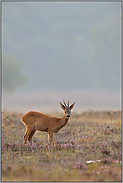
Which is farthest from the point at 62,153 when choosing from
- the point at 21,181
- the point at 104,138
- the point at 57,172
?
the point at 104,138

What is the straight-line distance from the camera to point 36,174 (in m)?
7.88

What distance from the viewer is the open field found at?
7875 mm

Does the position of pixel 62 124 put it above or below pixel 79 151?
above

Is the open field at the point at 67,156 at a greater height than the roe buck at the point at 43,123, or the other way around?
the roe buck at the point at 43,123

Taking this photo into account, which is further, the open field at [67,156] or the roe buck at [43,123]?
the roe buck at [43,123]

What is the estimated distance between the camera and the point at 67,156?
1013cm

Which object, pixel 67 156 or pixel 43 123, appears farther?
pixel 43 123

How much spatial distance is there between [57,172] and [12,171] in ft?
5.51

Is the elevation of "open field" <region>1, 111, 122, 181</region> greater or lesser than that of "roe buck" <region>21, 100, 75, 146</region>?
lesser

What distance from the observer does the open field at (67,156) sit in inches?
310

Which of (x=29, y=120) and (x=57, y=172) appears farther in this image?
(x=29, y=120)

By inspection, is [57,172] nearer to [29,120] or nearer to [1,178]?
[1,178]

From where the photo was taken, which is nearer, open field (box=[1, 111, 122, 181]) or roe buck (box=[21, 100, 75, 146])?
open field (box=[1, 111, 122, 181])

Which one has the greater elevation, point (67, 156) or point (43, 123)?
point (43, 123)
